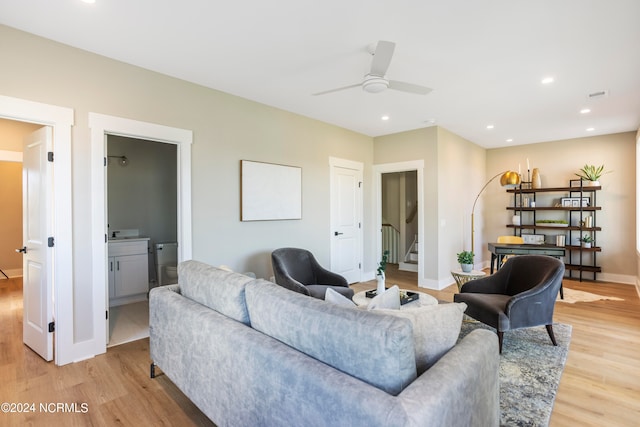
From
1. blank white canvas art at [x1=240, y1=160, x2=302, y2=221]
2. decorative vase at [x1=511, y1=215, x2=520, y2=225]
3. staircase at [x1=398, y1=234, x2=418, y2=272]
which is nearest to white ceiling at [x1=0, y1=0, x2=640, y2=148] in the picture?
blank white canvas art at [x1=240, y1=160, x2=302, y2=221]

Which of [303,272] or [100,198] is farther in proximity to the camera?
[303,272]

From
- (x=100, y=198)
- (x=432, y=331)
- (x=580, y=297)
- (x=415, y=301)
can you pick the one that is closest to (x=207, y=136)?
(x=100, y=198)

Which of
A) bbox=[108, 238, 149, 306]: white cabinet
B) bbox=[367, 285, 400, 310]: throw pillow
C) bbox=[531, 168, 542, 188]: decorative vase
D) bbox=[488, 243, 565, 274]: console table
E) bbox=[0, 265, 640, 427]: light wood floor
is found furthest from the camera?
bbox=[531, 168, 542, 188]: decorative vase

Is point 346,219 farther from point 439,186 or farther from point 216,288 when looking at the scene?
point 216,288

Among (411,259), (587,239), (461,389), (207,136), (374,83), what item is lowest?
(411,259)

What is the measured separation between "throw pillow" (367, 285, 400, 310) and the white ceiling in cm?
191

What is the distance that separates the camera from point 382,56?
2.39m

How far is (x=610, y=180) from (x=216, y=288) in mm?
7149

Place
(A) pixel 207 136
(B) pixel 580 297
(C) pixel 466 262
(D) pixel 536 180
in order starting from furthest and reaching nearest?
1. (D) pixel 536 180
2. (B) pixel 580 297
3. (C) pixel 466 262
4. (A) pixel 207 136

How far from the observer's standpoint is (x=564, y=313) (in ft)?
13.1

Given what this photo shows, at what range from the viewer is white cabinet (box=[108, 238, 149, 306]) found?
420 centimetres

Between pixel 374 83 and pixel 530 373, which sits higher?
pixel 374 83

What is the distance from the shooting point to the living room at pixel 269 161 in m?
2.77

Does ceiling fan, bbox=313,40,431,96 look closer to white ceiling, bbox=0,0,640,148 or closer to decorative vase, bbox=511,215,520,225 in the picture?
white ceiling, bbox=0,0,640,148
